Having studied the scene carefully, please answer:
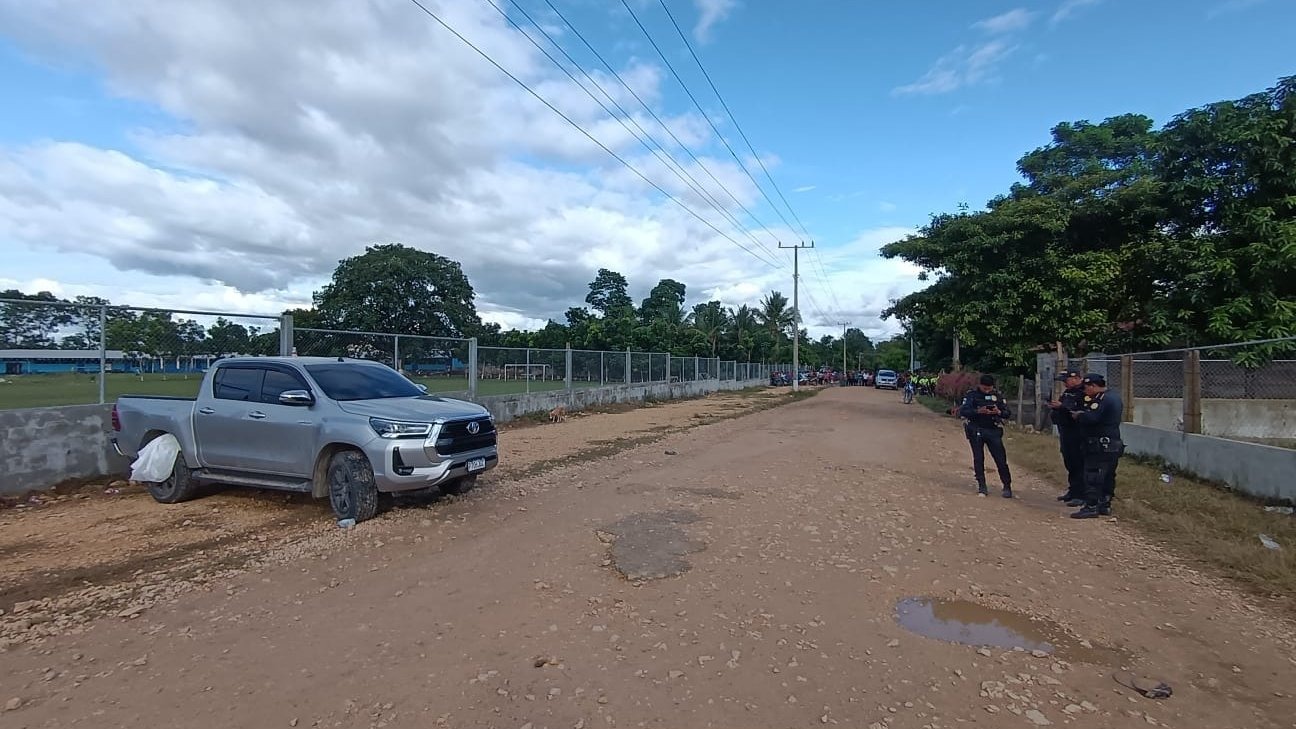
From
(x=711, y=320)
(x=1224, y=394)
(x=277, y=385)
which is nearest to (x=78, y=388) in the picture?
(x=277, y=385)

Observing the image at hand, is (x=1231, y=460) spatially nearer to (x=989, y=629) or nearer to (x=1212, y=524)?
(x=1212, y=524)

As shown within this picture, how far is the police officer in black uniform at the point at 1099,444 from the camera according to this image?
755cm

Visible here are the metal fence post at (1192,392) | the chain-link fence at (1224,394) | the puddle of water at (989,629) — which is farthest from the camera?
the chain-link fence at (1224,394)

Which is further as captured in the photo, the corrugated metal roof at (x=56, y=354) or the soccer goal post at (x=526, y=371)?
the soccer goal post at (x=526, y=371)

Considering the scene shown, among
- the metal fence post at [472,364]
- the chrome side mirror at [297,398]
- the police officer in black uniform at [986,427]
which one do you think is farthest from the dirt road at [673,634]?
the metal fence post at [472,364]

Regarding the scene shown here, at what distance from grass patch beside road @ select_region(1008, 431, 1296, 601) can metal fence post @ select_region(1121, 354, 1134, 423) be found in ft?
7.04

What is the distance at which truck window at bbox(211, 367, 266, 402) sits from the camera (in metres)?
7.53

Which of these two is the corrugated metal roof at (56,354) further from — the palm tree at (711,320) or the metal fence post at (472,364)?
the palm tree at (711,320)

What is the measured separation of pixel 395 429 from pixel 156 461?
3.09 m

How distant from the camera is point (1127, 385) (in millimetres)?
12648

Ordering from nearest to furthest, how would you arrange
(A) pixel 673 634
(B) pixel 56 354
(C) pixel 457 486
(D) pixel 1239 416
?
(A) pixel 673 634
(C) pixel 457 486
(B) pixel 56 354
(D) pixel 1239 416

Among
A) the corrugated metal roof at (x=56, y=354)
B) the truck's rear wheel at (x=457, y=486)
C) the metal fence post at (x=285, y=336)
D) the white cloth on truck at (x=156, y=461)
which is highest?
the metal fence post at (x=285, y=336)

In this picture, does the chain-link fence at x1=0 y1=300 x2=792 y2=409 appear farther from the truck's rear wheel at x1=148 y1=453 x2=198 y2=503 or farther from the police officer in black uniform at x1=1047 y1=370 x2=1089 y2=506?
the police officer in black uniform at x1=1047 y1=370 x2=1089 y2=506

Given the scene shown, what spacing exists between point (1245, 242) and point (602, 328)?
36.0 metres
